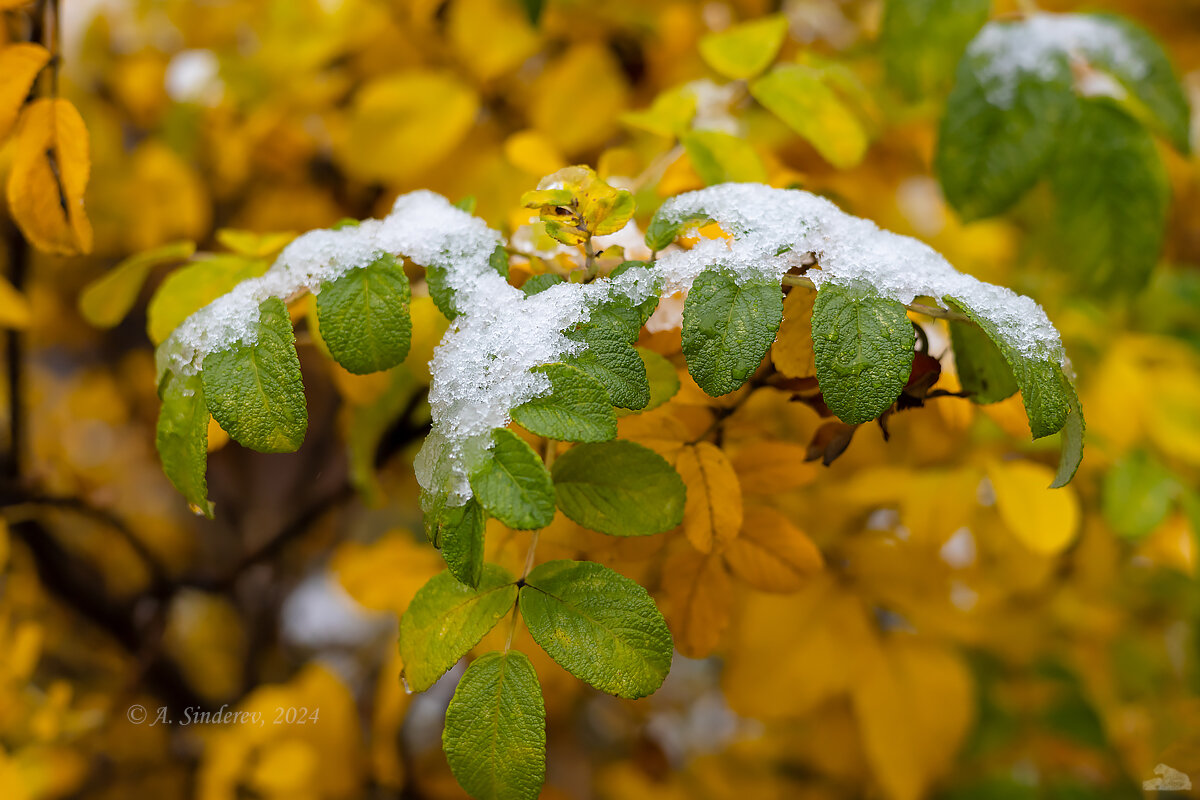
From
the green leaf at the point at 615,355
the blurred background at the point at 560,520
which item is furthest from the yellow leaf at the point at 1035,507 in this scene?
the green leaf at the point at 615,355

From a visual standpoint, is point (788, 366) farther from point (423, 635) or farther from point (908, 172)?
point (908, 172)

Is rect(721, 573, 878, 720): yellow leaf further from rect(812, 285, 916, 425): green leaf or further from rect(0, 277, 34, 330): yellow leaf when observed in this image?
rect(0, 277, 34, 330): yellow leaf

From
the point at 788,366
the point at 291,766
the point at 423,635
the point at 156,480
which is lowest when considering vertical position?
the point at 156,480

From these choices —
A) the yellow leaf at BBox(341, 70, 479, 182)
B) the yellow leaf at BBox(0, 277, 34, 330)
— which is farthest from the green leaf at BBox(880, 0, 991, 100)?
the yellow leaf at BBox(0, 277, 34, 330)

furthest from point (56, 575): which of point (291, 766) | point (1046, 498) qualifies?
point (1046, 498)

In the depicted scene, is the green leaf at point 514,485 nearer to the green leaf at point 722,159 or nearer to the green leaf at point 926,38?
the green leaf at point 722,159

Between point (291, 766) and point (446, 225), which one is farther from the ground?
point (446, 225)
